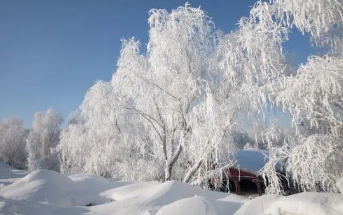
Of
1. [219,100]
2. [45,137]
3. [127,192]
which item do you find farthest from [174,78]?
[45,137]

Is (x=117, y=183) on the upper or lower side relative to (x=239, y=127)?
lower

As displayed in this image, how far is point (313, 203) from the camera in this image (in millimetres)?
3379

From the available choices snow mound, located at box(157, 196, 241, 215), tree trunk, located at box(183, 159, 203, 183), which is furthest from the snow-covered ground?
tree trunk, located at box(183, 159, 203, 183)

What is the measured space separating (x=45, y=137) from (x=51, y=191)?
30.9 meters

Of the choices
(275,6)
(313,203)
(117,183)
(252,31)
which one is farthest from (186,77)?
(313,203)

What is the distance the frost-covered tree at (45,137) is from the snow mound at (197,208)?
2774 cm

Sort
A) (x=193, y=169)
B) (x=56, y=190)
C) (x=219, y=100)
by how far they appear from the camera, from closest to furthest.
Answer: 1. (x=56, y=190)
2. (x=219, y=100)
3. (x=193, y=169)

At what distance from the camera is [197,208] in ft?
13.3

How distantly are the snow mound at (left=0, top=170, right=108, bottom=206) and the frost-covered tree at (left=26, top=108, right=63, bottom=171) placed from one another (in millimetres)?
22379

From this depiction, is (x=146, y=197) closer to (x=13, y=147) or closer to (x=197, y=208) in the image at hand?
(x=197, y=208)

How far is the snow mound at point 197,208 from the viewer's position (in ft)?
13.1

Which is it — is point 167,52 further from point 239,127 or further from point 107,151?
point 107,151

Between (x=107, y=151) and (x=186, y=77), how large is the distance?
7037 millimetres

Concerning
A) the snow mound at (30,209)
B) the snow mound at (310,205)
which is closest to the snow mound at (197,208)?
the snow mound at (310,205)
